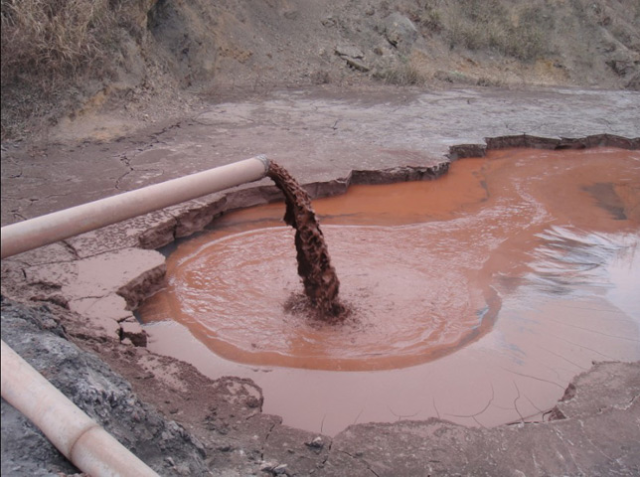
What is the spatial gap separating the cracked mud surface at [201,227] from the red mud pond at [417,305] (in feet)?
0.71

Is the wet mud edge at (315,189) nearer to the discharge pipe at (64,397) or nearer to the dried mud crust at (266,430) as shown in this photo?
the dried mud crust at (266,430)

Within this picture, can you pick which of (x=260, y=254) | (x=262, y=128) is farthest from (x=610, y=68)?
(x=260, y=254)

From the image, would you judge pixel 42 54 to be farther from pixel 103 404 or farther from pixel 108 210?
pixel 103 404

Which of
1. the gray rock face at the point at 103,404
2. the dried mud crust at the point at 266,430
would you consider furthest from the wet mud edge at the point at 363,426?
the gray rock face at the point at 103,404

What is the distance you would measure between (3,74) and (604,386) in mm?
2820

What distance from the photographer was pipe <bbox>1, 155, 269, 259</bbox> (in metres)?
1.54

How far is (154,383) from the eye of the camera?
114 inches

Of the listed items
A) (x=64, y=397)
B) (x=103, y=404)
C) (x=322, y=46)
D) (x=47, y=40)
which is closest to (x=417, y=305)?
A: (x=103, y=404)

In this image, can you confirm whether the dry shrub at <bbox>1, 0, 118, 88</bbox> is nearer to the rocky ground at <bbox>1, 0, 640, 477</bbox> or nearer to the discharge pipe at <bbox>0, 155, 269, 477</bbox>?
the rocky ground at <bbox>1, 0, 640, 477</bbox>

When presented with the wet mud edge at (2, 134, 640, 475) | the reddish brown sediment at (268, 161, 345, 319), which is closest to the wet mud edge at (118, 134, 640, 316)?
the wet mud edge at (2, 134, 640, 475)

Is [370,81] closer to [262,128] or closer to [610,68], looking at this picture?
[262,128]

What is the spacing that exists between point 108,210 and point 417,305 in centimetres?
242

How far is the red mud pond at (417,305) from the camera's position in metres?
3.19

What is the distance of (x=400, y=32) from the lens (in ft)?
34.6
